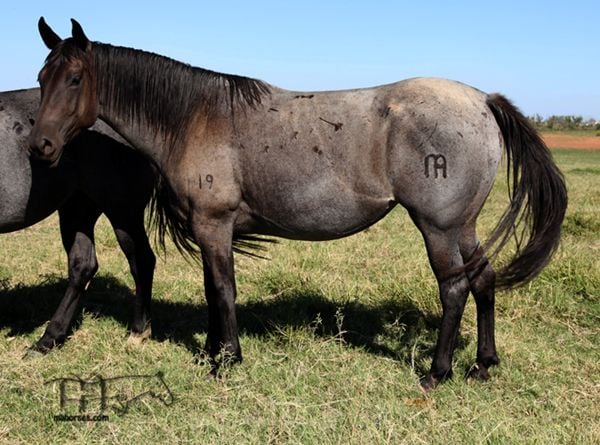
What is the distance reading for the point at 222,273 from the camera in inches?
153

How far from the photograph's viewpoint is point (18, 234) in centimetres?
875

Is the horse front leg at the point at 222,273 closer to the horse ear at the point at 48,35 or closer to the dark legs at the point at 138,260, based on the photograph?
the dark legs at the point at 138,260

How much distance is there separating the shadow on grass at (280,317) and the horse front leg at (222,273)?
57cm

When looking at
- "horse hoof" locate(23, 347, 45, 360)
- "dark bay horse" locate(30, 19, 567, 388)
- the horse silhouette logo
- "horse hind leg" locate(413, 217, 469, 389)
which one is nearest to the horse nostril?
"dark bay horse" locate(30, 19, 567, 388)

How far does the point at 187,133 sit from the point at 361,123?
1.16 metres

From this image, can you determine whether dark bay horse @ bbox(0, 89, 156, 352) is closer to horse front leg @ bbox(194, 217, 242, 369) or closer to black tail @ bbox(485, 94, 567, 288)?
horse front leg @ bbox(194, 217, 242, 369)

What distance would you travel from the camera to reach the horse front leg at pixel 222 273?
3.83m

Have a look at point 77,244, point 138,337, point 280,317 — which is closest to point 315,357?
point 280,317

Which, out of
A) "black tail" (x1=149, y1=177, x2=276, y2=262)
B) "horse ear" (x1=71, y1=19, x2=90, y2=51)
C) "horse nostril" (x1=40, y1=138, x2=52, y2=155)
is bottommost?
"black tail" (x1=149, y1=177, x2=276, y2=262)

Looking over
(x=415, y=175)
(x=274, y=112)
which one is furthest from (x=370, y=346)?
(x=274, y=112)

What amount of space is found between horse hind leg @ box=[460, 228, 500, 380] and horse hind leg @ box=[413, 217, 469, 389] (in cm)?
22

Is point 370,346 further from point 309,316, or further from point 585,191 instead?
point 585,191

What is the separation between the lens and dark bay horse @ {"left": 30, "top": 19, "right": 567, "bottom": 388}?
3.49 meters

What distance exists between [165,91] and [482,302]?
2.59 metres
